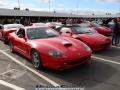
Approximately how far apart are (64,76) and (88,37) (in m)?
3.39

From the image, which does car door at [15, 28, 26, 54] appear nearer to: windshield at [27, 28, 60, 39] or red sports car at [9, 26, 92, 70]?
red sports car at [9, 26, 92, 70]

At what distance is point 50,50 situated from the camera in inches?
181

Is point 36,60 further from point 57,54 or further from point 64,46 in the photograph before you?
point 64,46

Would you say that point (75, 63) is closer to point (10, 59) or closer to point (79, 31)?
point (10, 59)

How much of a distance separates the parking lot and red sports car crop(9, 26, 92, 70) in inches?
10.8

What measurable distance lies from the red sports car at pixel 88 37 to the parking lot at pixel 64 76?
55.0 inches

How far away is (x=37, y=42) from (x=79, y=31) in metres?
3.40

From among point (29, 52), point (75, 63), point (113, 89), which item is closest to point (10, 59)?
point (29, 52)

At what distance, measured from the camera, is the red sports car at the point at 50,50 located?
4380 mm

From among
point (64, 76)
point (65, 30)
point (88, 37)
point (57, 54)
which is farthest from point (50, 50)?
point (65, 30)

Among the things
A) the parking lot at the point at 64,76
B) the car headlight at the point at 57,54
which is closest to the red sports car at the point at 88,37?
the parking lot at the point at 64,76

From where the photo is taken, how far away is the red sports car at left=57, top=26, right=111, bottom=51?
6938mm

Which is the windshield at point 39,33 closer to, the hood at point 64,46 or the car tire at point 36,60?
the hood at point 64,46

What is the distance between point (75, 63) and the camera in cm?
447
